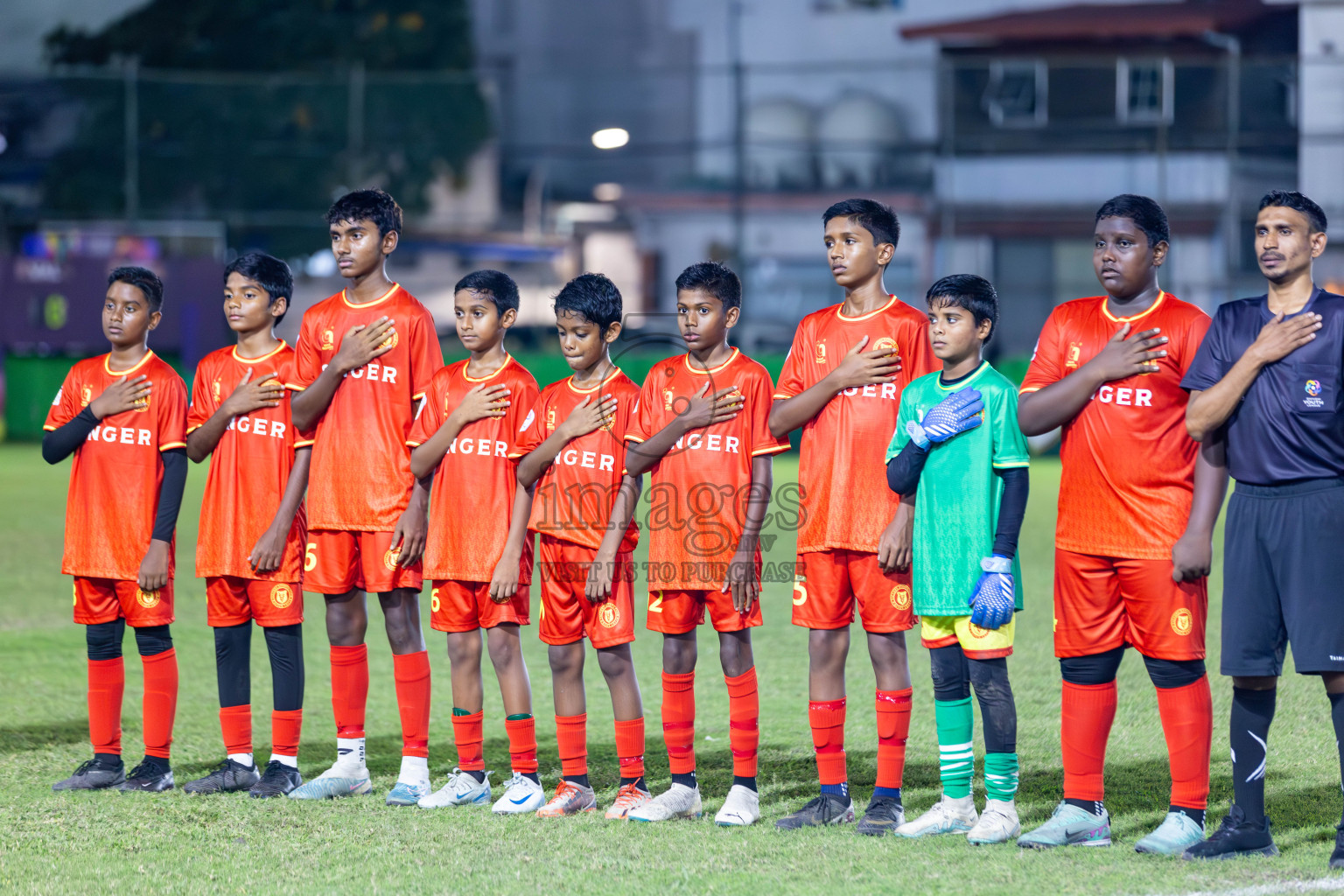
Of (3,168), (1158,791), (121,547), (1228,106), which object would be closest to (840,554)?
(1158,791)

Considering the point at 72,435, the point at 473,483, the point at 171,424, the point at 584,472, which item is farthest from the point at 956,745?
the point at 72,435

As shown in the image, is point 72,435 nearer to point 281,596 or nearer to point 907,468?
point 281,596

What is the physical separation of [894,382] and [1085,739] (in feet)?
4.40

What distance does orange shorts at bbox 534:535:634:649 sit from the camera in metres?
5.14

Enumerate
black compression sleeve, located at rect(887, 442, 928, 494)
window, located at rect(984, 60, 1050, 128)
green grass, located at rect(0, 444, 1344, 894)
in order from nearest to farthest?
green grass, located at rect(0, 444, 1344, 894) < black compression sleeve, located at rect(887, 442, 928, 494) < window, located at rect(984, 60, 1050, 128)

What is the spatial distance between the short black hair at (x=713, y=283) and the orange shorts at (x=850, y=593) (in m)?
0.94

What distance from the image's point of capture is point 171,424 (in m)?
5.71

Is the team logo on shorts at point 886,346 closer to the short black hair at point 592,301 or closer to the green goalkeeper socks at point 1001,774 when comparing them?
the short black hair at point 592,301

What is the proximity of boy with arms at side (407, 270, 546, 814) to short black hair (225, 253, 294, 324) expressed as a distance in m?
0.78

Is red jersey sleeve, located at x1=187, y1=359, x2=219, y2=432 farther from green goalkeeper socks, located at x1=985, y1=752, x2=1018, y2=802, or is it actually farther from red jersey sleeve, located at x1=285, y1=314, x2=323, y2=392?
green goalkeeper socks, located at x1=985, y1=752, x2=1018, y2=802

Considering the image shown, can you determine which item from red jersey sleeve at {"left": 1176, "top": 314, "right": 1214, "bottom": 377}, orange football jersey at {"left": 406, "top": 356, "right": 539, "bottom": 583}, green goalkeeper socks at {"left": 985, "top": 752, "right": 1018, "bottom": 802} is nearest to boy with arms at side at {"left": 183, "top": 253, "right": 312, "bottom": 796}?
orange football jersey at {"left": 406, "top": 356, "right": 539, "bottom": 583}

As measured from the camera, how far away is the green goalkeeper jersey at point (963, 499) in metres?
4.77

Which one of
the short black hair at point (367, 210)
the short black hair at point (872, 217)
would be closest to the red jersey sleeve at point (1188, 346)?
the short black hair at point (872, 217)

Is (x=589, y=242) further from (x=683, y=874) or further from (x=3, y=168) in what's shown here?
(x=683, y=874)
